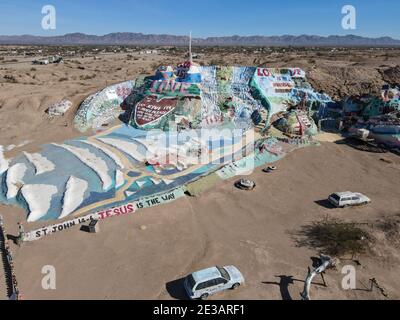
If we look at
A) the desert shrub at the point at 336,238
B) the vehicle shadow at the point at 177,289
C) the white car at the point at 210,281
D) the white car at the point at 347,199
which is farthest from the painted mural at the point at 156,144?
the desert shrub at the point at 336,238

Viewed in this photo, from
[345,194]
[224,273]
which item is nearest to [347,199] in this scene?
[345,194]

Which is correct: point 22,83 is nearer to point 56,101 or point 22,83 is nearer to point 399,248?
point 56,101

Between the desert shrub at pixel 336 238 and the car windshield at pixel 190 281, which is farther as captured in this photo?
the desert shrub at pixel 336 238

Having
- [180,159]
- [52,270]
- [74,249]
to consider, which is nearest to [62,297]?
[52,270]

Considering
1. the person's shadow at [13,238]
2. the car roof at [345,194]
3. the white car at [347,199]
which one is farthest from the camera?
the car roof at [345,194]

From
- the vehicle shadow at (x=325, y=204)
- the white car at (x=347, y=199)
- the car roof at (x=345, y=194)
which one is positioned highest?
the car roof at (x=345, y=194)

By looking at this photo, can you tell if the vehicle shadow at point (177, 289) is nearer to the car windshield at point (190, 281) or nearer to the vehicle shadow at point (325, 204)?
the car windshield at point (190, 281)
